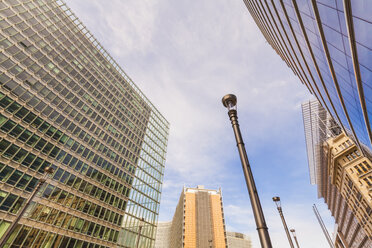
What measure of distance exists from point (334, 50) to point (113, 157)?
135 ft

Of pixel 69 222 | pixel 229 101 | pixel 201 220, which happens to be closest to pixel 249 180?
pixel 229 101

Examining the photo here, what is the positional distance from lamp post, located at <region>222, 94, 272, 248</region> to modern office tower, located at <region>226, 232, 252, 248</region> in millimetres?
180135

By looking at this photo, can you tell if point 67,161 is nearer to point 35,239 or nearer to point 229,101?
point 35,239

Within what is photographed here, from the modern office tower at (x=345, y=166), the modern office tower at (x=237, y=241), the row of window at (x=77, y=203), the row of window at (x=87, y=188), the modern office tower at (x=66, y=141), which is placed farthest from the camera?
the modern office tower at (x=237, y=241)

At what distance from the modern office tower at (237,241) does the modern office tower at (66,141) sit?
144 metres

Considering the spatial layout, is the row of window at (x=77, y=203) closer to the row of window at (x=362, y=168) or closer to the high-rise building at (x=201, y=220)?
the row of window at (x=362, y=168)

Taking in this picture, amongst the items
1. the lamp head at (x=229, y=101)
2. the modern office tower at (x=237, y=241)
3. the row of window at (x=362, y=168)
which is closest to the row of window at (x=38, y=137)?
the lamp head at (x=229, y=101)

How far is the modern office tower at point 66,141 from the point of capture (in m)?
26.2

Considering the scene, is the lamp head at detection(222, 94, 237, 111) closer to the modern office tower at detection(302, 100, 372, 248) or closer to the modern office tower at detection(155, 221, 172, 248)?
the modern office tower at detection(302, 100, 372, 248)

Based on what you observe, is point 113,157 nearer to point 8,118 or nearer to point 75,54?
point 8,118

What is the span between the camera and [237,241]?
158 metres

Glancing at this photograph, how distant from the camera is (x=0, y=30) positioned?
95.5ft

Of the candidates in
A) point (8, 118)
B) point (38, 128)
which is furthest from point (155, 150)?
point (8, 118)

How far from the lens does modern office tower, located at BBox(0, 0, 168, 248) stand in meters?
26.2
